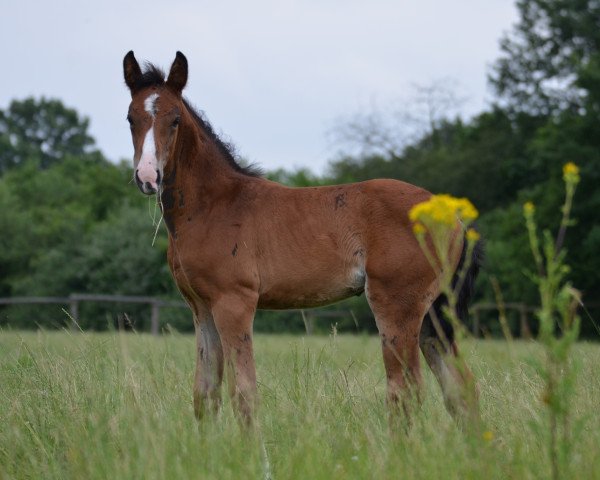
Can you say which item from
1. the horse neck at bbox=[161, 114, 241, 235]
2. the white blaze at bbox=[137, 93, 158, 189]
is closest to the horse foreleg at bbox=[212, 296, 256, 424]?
the horse neck at bbox=[161, 114, 241, 235]

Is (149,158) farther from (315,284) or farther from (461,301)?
(461,301)

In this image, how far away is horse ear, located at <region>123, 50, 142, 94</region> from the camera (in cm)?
594

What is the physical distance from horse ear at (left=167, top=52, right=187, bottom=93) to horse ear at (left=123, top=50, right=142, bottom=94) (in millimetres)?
213

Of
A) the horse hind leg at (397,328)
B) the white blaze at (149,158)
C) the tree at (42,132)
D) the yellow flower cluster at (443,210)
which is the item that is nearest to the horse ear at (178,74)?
the white blaze at (149,158)

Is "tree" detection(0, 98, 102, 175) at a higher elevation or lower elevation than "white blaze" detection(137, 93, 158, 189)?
higher

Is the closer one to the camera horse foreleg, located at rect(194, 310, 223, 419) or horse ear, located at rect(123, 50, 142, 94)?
horse foreleg, located at rect(194, 310, 223, 419)

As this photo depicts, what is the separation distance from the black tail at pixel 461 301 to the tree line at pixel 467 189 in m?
17.1

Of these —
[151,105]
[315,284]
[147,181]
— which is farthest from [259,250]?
[151,105]

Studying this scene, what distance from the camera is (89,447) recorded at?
4211 mm

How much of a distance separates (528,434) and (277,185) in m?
2.51

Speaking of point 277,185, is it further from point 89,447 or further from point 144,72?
point 89,447

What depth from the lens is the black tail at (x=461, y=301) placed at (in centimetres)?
594

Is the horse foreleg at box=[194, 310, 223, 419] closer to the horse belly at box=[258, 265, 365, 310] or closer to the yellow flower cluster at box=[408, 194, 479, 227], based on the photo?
the horse belly at box=[258, 265, 365, 310]

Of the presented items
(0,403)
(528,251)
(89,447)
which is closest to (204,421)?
(89,447)
